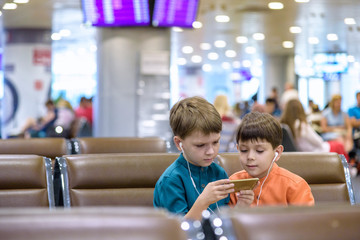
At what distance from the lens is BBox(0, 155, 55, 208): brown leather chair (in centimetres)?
271

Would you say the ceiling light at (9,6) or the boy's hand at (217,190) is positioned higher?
the ceiling light at (9,6)

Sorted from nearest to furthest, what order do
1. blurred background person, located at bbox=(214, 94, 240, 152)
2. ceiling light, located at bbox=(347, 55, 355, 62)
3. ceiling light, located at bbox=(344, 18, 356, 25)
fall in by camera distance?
blurred background person, located at bbox=(214, 94, 240, 152), ceiling light, located at bbox=(344, 18, 356, 25), ceiling light, located at bbox=(347, 55, 355, 62)

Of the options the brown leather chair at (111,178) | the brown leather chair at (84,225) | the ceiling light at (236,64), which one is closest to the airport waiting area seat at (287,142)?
the brown leather chair at (111,178)

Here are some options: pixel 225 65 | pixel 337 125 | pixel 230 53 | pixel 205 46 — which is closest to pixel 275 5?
pixel 337 125

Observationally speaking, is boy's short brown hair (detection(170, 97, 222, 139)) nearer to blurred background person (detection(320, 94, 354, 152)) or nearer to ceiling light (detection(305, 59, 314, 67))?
blurred background person (detection(320, 94, 354, 152))

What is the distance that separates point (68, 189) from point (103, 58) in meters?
6.93

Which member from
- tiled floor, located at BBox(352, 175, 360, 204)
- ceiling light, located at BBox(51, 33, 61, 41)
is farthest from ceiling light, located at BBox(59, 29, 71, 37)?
tiled floor, located at BBox(352, 175, 360, 204)

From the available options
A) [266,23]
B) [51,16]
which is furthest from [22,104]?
[266,23]

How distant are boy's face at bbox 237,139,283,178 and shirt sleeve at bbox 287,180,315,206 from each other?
5.4 inches

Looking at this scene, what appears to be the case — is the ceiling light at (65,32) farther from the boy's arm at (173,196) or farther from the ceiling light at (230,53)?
the boy's arm at (173,196)

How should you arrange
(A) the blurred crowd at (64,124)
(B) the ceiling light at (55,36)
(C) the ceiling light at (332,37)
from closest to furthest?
(A) the blurred crowd at (64,124) → (B) the ceiling light at (55,36) → (C) the ceiling light at (332,37)

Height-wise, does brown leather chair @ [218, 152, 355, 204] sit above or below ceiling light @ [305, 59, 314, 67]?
below

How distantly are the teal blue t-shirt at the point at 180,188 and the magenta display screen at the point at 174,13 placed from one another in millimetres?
6275

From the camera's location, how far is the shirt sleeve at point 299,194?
2330 millimetres
